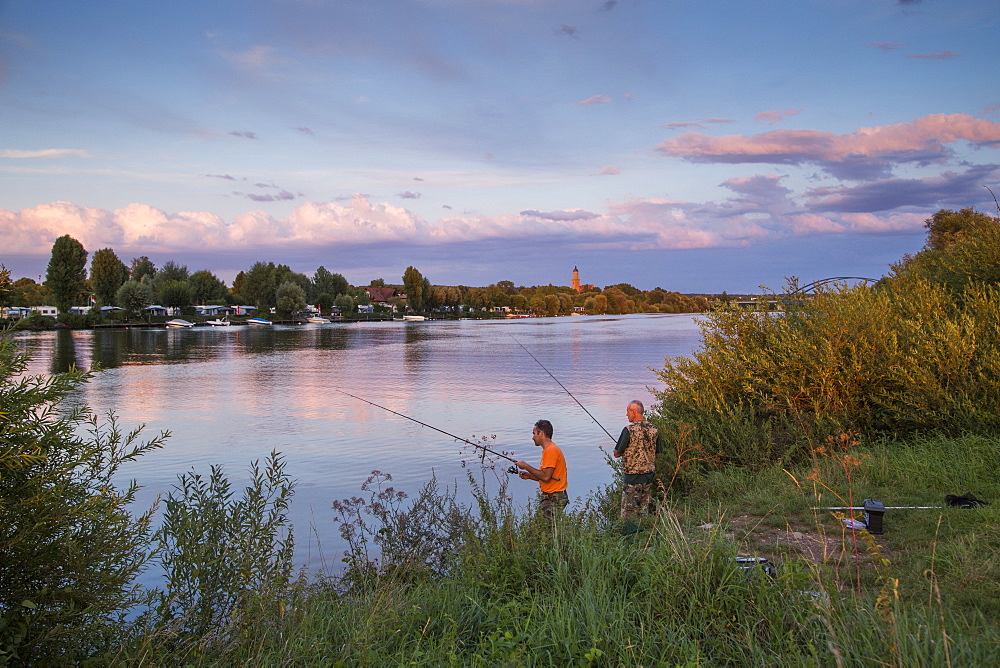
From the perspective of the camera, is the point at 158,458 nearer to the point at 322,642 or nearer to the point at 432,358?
the point at 322,642

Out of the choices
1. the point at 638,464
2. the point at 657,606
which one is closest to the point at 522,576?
the point at 657,606

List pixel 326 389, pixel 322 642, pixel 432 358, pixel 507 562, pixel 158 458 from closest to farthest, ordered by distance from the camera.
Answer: pixel 322 642
pixel 507 562
pixel 158 458
pixel 326 389
pixel 432 358

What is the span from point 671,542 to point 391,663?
84.5 inches

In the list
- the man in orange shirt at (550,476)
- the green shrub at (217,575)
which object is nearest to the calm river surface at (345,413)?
the man in orange shirt at (550,476)

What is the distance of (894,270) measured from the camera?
1758 centimetres

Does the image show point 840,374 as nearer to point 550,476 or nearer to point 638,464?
point 638,464

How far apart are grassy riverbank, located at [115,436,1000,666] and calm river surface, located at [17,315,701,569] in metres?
3.79

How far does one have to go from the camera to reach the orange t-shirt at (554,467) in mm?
8156

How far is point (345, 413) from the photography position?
2355 cm

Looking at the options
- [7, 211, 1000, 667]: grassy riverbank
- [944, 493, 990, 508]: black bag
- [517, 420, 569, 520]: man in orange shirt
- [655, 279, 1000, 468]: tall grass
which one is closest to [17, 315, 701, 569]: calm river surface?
[517, 420, 569, 520]: man in orange shirt

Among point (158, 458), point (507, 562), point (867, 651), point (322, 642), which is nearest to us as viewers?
point (867, 651)

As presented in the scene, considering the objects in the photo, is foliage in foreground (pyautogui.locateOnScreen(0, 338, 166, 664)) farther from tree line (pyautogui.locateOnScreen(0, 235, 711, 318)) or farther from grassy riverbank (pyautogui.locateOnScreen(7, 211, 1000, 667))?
tree line (pyautogui.locateOnScreen(0, 235, 711, 318))

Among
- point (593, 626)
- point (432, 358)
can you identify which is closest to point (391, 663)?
point (593, 626)

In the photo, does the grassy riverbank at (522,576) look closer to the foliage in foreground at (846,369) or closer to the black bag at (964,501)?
the black bag at (964,501)
